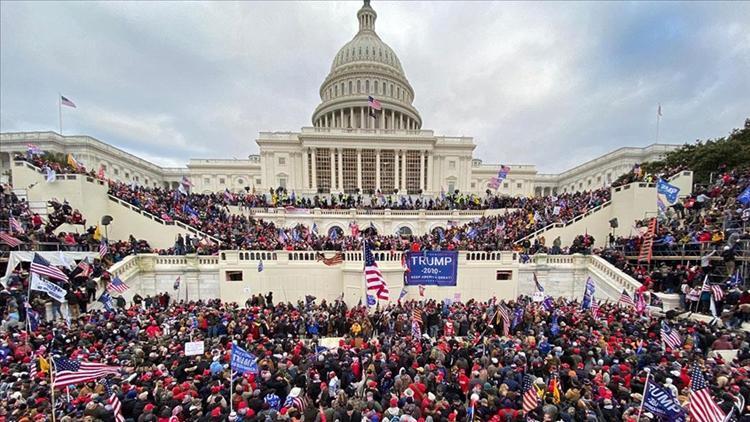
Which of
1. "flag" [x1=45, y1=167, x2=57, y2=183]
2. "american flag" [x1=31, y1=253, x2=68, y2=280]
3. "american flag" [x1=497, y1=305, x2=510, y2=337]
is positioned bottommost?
"american flag" [x1=497, y1=305, x2=510, y2=337]

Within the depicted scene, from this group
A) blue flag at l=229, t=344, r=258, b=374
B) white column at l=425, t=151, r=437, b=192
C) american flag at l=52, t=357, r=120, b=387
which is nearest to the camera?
american flag at l=52, t=357, r=120, b=387

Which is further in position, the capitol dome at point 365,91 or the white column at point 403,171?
the capitol dome at point 365,91

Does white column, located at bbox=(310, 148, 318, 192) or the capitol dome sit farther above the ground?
the capitol dome

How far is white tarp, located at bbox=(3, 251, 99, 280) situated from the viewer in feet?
42.3

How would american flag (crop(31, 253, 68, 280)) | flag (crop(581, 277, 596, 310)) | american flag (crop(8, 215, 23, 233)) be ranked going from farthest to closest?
american flag (crop(8, 215, 23, 233)) < flag (crop(581, 277, 596, 310)) < american flag (crop(31, 253, 68, 280))

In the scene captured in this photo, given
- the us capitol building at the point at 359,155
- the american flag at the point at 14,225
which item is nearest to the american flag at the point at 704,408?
the american flag at the point at 14,225

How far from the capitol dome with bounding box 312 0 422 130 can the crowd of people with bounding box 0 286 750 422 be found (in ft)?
180

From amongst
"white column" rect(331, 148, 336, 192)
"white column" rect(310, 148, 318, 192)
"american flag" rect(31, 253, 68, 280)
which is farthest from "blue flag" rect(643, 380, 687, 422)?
"white column" rect(310, 148, 318, 192)

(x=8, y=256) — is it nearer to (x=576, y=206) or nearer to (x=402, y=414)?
(x=402, y=414)

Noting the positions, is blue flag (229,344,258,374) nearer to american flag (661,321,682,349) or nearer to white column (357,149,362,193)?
american flag (661,321,682,349)

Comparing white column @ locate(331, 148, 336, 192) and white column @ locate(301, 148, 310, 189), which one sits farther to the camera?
white column @ locate(301, 148, 310, 189)

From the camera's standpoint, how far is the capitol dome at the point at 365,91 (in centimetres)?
6347

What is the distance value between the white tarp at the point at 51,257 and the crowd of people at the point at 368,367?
2.72m

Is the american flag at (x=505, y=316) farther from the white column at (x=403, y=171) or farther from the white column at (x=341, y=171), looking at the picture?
the white column at (x=341, y=171)
